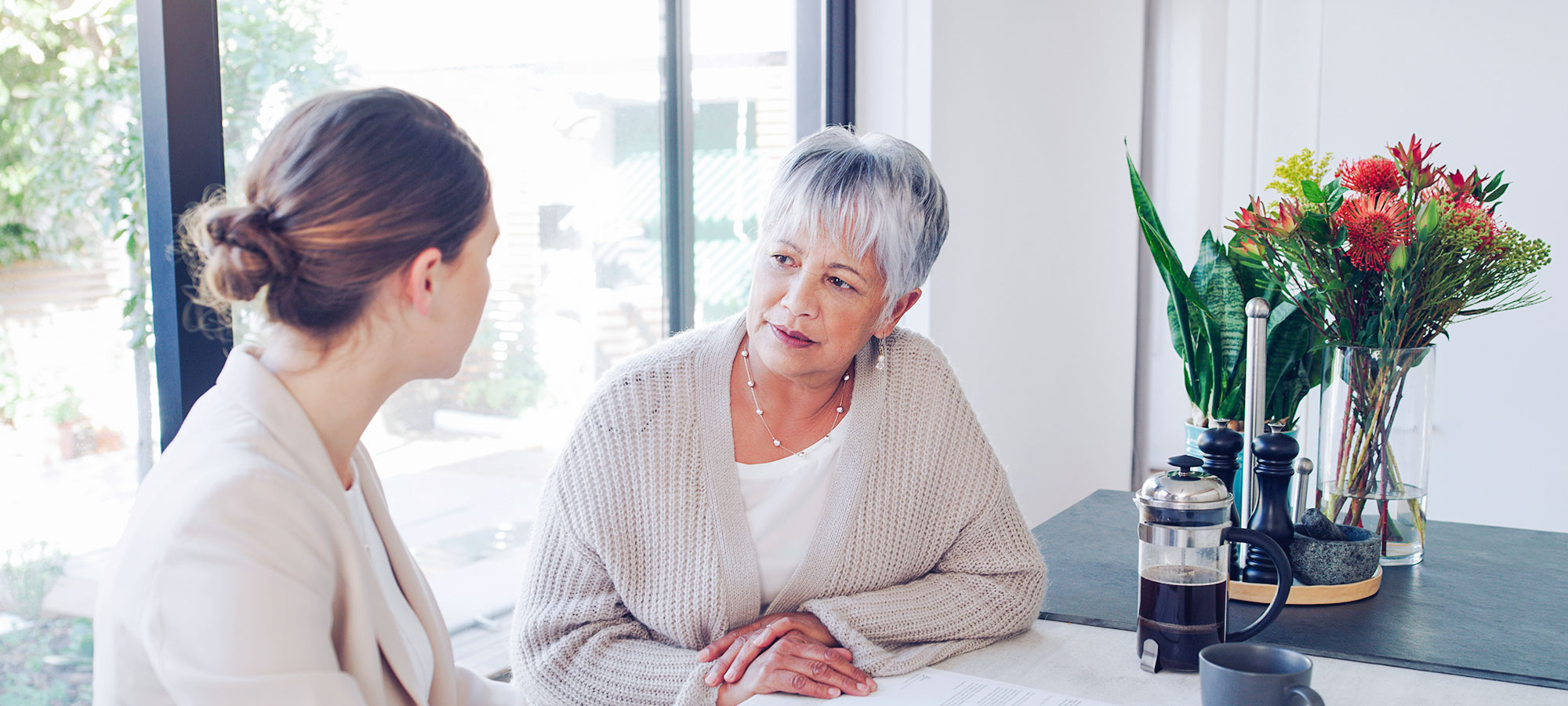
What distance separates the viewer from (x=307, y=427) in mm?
903

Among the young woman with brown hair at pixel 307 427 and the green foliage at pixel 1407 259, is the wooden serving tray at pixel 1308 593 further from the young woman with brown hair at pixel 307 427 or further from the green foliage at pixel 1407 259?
the young woman with brown hair at pixel 307 427

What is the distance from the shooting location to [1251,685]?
3.19 feet

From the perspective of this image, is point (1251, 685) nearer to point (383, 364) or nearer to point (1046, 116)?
point (383, 364)

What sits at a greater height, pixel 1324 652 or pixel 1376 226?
pixel 1376 226

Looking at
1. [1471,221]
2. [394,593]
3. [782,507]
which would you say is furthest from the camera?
[782,507]

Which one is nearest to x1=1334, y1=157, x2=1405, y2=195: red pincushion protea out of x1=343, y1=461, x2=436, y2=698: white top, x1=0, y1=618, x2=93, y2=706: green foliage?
x1=343, y1=461, x2=436, y2=698: white top

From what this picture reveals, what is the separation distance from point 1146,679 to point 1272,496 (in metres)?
0.39

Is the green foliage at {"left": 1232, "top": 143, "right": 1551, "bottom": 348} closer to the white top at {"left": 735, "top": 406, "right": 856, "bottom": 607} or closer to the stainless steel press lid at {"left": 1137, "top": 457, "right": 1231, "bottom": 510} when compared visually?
the stainless steel press lid at {"left": 1137, "top": 457, "right": 1231, "bottom": 510}

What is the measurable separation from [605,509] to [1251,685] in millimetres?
783

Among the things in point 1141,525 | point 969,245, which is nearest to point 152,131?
point 1141,525

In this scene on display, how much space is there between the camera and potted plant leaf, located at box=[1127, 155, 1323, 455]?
160 cm

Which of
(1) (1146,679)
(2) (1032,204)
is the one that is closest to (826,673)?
(1) (1146,679)

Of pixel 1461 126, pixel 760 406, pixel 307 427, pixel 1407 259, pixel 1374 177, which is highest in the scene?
pixel 1461 126

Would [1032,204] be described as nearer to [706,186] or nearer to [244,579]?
[706,186]
